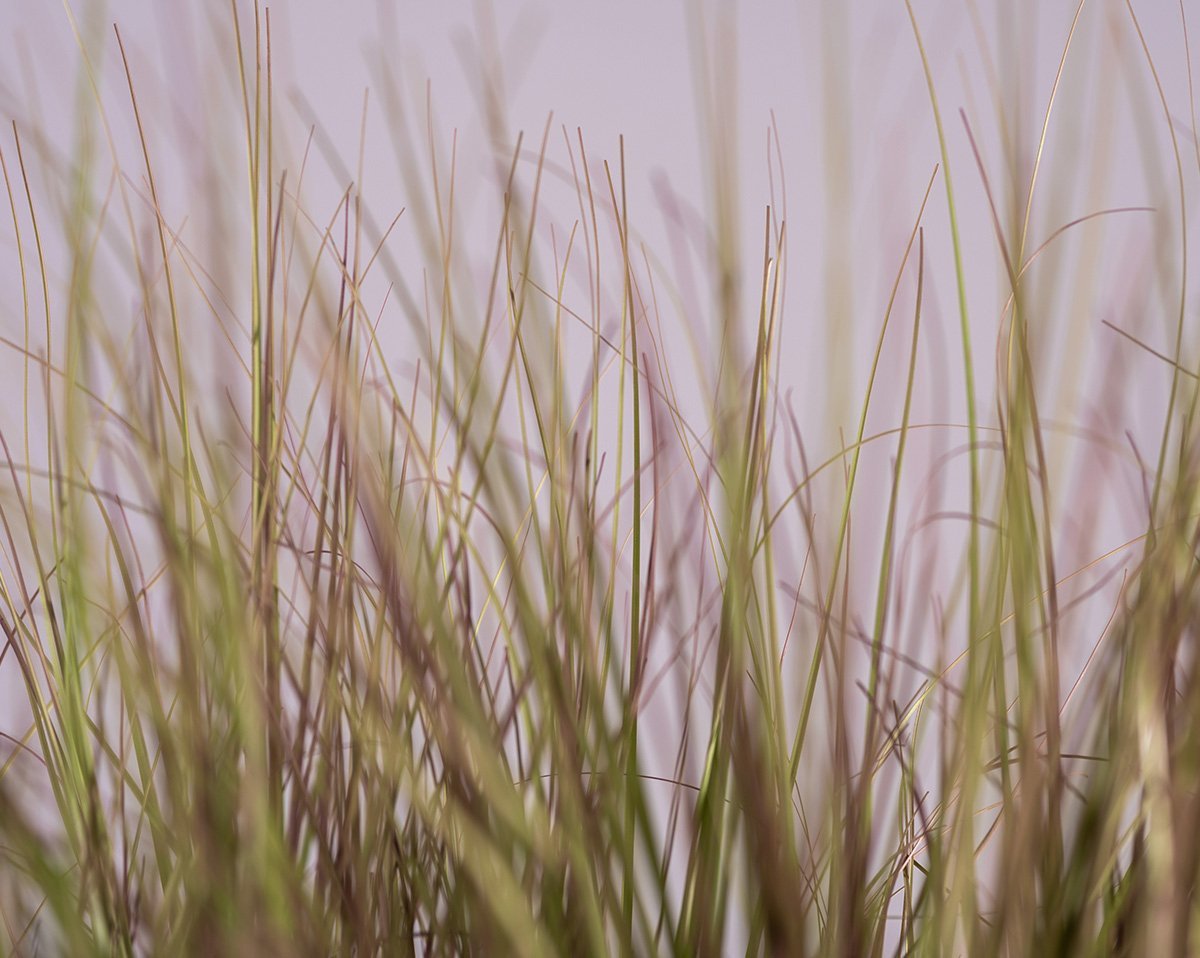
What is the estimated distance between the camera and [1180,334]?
346mm

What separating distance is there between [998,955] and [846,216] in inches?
7.9

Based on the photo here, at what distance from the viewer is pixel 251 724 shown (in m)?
0.29

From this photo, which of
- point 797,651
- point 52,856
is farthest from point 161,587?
point 797,651

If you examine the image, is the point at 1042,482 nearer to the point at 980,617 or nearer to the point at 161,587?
the point at 980,617

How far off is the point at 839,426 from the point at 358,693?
0.16 m

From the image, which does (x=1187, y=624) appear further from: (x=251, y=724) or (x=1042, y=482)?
(x=251, y=724)

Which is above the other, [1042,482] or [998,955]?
[1042,482]

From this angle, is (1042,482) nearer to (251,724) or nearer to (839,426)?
(839,426)

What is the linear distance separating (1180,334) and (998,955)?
7.1 inches

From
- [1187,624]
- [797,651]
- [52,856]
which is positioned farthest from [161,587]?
[1187,624]

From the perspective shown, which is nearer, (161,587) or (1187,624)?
(1187,624)

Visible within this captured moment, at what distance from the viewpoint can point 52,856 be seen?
36 cm

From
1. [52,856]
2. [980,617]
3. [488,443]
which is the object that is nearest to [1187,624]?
[980,617]

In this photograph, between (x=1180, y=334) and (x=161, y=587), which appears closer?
(x=1180, y=334)
